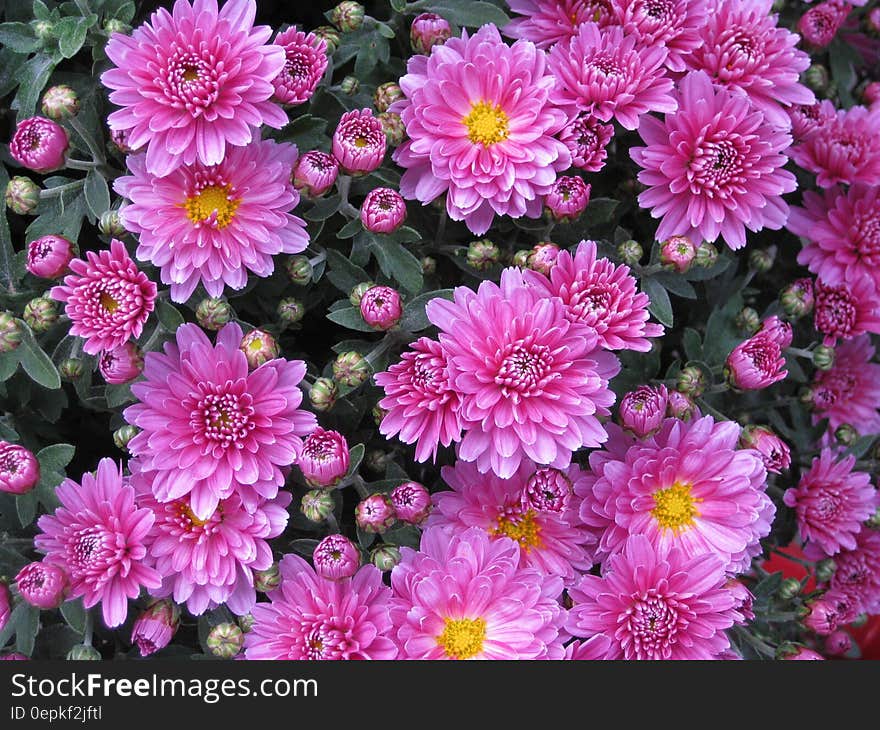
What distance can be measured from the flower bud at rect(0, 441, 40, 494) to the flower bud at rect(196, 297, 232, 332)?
0.98 feet

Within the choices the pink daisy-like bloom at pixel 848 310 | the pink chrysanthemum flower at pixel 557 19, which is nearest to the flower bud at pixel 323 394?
the pink chrysanthemum flower at pixel 557 19

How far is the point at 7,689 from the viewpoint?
1.29 m

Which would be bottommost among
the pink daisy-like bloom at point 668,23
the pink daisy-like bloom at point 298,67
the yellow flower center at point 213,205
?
the yellow flower center at point 213,205

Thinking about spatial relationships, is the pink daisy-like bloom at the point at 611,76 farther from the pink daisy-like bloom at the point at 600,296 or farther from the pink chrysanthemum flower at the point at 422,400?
the pink chrysanthemum flower at the point at 422,400

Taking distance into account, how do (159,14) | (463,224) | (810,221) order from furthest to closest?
(810,221)
(463,224)
(159,14)

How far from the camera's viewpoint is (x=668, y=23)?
1456mm

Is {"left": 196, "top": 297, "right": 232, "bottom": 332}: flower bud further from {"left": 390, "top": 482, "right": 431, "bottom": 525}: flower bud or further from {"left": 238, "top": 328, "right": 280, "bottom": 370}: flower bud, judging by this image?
{"left": 390, "top": 482, "right": 431, "bottom": 525}: flower bud

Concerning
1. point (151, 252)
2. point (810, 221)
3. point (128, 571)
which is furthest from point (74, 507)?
point (810, 221)

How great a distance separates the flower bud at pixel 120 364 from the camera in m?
1.29

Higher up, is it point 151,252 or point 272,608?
point 151,252

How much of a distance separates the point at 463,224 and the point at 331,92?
0.97ft

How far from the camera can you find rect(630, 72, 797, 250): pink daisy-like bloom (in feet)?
4.76

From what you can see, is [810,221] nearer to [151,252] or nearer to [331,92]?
[331,92]

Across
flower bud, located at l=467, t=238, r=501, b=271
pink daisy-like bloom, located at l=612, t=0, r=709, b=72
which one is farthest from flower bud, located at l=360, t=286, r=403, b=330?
pink daisy-like bloom, located at l=612, t=0, r=709, b=72
